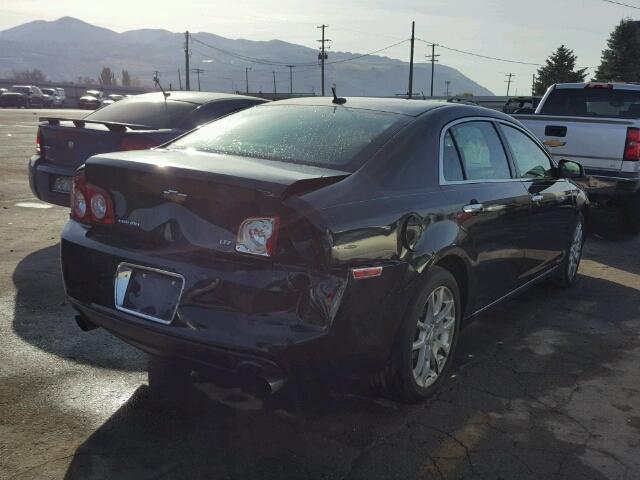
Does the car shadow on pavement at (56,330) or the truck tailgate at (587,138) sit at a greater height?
the truck tailgate at (587,138)

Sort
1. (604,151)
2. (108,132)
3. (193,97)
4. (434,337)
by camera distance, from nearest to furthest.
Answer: (434,337) < (108,132) < (193,97) < (604,151)

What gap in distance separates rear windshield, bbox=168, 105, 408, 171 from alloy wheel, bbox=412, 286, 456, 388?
0.88 metres

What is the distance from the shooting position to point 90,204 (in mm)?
3248

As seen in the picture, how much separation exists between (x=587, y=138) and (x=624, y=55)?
177 feet

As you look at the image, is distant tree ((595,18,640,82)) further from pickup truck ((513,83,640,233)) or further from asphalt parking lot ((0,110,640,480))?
asphalt parking lot ((0,110,640,480))

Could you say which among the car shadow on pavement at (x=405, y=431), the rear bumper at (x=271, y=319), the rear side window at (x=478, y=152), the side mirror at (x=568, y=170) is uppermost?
the rear side window at (x=478, y=152)

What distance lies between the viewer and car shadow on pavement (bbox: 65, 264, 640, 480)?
109 inches

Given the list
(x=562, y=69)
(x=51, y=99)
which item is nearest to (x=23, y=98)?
(x=51, y=99)

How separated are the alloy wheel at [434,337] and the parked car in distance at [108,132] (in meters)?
3.45

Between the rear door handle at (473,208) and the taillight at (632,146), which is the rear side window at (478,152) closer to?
the rear door handle at (473,208)

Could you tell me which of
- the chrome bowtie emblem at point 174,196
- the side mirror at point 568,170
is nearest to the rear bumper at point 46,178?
the chrome bowtie emblem at point 174,196

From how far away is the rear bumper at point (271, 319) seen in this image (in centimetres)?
266

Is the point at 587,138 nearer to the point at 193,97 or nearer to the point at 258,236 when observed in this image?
the point at 193,97

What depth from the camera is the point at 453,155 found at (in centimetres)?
378
